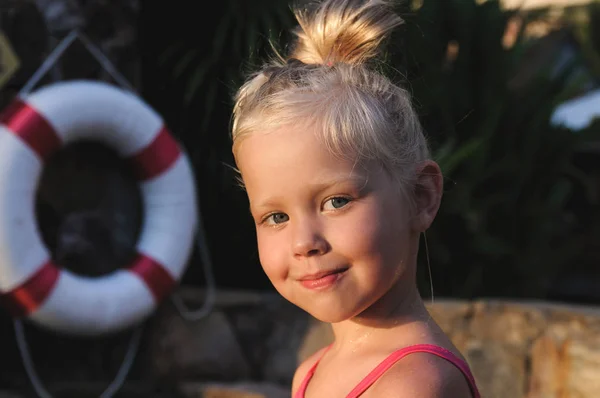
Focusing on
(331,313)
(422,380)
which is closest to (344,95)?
(331,313)

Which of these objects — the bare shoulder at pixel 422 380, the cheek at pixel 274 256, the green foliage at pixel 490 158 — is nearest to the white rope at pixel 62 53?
the green foliage at pixel 490 158

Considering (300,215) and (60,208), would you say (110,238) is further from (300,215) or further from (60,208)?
(300,215)

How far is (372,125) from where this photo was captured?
1.39 m

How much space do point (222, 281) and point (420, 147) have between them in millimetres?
3494

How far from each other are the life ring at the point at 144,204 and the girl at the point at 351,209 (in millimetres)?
2341

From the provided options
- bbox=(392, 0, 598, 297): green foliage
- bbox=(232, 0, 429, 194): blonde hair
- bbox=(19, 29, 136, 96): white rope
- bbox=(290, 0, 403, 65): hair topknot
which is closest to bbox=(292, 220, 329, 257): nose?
bbox=(232, 0, 429, 194): blonde hair

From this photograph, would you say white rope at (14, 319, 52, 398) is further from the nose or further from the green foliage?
the nose

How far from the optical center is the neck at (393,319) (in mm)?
1446

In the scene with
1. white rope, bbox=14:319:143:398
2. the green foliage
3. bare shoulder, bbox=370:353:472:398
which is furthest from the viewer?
the green foliage

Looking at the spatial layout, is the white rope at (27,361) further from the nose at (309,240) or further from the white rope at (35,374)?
the nose at (309,240)

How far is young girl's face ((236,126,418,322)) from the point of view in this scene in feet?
4.42

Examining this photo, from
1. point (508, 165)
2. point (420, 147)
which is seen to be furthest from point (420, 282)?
point (420, 147)

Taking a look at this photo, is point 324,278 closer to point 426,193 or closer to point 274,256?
point 274,256

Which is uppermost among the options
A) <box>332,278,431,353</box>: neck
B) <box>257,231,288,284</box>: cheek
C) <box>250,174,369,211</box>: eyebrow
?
<box>250,174,369,211</box>: eyebrow
